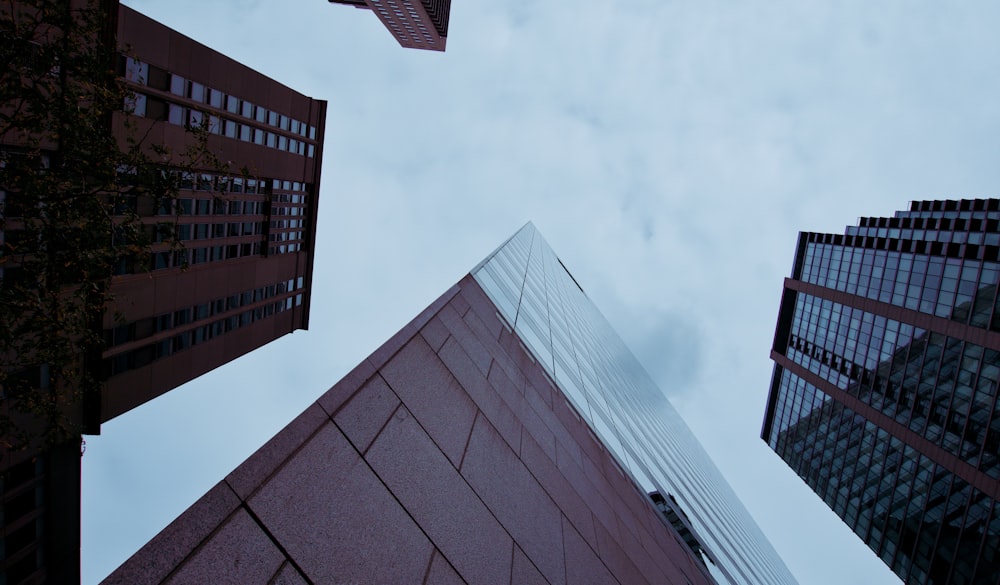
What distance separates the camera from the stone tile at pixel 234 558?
3.35 metres

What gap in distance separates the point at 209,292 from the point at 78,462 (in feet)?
46.7

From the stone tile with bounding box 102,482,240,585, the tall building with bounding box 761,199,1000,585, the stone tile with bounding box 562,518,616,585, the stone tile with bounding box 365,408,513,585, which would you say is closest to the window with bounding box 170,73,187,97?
the stone tile with bounding box 365,408,513,585

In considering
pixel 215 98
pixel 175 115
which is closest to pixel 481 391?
pixel 175 115

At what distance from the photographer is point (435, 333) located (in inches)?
309

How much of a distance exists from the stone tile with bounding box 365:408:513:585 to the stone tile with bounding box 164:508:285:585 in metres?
1.36

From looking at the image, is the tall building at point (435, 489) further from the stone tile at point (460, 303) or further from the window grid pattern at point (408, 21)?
the window grid pattern at point (408, 21)

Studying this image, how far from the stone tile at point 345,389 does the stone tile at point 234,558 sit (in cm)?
138

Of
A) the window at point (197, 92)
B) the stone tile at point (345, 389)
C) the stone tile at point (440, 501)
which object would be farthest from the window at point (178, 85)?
the stone tile at point (440, 501)

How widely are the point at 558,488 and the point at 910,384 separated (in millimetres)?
89606

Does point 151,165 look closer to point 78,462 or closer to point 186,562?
point 186,562

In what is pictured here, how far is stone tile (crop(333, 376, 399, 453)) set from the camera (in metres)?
5.07

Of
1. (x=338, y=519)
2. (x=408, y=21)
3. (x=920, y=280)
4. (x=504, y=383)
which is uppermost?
(x=408, y=21)

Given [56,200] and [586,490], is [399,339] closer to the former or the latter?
[586,490]

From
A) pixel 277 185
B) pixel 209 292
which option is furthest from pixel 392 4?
pixel 209 292
